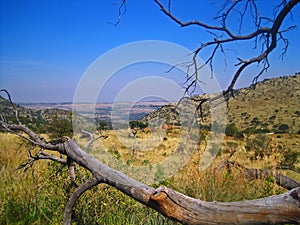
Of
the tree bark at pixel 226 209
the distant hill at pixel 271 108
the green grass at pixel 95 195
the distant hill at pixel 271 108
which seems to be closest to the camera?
the tree bark at pixel 226 209

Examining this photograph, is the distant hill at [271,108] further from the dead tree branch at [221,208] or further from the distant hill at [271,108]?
the dead tree branch at [221,208]

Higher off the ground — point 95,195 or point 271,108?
point 271,108

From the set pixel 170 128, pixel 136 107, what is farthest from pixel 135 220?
pixel 170 128

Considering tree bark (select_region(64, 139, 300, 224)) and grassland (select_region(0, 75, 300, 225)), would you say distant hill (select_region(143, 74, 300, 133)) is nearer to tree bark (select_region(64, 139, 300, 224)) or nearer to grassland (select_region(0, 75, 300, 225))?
grassland (select_region(0, 75, 300, 225))

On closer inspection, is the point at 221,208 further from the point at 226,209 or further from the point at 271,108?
the point at 271,108

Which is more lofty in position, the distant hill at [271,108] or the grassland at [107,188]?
the distant hill at [271,108]

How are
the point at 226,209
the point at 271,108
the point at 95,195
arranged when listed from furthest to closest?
the point at 271,108 < the point at 95,195 < the point at 226,209

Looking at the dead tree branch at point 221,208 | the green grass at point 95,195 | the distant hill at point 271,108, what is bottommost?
the green grass at point 95,195

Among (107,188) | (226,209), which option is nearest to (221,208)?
(226,209)

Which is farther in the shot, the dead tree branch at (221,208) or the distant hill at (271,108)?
the distant hill at (271,108)

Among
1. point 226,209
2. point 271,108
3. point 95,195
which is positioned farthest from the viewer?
point 271,108

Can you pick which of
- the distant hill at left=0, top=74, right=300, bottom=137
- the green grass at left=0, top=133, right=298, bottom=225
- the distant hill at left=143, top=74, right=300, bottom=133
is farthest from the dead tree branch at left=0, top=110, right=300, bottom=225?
the distant hill at left=143, top=74, right=300, bottom=133

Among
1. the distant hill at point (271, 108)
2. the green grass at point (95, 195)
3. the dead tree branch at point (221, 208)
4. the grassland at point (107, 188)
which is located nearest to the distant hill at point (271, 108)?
the distant hill at point (271, 108)

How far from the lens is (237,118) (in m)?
26.1
